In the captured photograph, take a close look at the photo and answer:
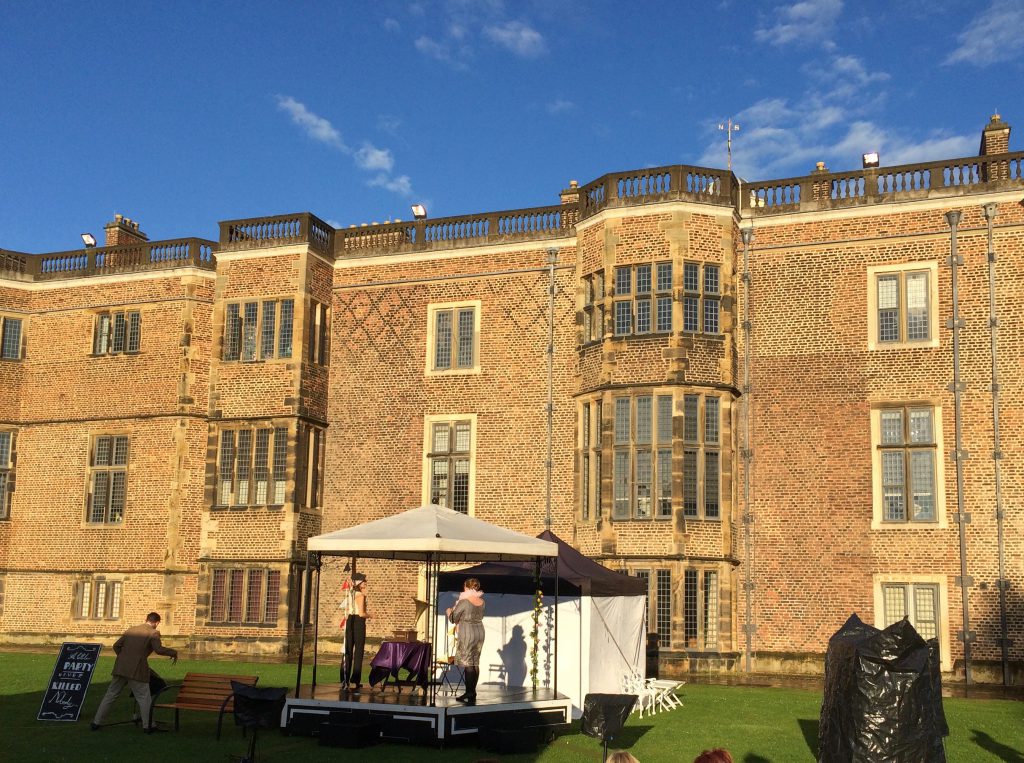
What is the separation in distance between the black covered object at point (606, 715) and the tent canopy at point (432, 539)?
265cm

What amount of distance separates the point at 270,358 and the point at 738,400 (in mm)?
11522

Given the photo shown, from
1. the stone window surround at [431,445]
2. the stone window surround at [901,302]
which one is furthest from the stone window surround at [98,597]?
the stone window surround at [901,302]

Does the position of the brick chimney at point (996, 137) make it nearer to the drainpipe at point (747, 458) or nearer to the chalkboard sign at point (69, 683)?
the drainpipe at point (747, 458)

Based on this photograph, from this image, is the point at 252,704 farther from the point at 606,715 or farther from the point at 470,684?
the point at 606,715

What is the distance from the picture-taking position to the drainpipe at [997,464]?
22.7m

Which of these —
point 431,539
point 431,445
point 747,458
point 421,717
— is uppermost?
point 431,445

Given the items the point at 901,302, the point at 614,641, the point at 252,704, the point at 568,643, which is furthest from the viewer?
the point at 901,302

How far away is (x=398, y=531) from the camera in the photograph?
49.8 feet

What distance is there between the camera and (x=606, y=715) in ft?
42.1

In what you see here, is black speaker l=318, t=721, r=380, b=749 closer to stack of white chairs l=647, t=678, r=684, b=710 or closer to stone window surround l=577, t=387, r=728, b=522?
stack of white chairs l=647, t=678, r=684, b=710

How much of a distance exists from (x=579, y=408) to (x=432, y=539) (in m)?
11.9

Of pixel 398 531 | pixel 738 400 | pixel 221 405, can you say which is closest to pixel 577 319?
pixel 738 400

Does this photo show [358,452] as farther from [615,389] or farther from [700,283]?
[700,283]

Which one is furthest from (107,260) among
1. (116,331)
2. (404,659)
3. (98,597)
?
(404,659)
